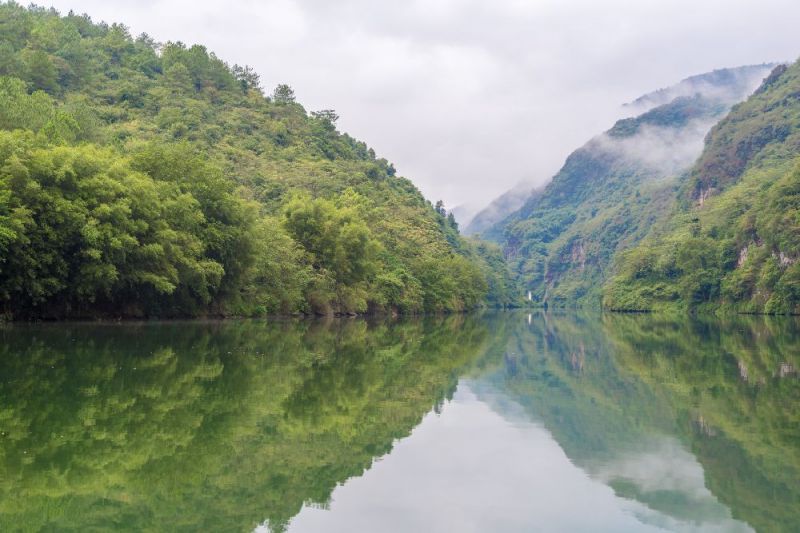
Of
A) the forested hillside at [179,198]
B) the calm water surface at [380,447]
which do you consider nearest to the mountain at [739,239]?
the forested hillside at [179,198]

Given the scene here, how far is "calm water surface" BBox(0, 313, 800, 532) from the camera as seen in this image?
9.27 metres

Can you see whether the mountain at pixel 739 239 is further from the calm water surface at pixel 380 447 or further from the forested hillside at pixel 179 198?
the calm water surface at pixel 380 447

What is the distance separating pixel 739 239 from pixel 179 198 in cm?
9648

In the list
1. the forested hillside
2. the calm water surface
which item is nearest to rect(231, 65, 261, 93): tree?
the forested hillside

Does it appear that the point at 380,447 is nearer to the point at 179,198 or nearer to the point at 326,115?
the point at 179,198

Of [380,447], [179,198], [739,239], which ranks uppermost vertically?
Answer: [739,239]

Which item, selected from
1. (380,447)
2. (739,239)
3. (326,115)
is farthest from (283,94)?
(380,447)

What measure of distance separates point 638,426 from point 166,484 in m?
9.33

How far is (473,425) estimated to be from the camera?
15.6m

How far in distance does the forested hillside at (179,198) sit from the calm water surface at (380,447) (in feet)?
51.5

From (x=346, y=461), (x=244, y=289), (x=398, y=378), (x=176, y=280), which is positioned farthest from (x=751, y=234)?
(x=346, y=461)

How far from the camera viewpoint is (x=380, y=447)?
43.1ft

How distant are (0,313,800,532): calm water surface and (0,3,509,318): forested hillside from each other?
15.7m

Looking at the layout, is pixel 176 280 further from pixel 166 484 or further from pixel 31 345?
pixel 166 484
